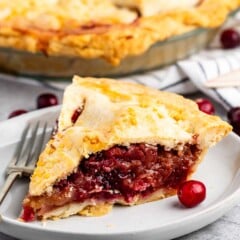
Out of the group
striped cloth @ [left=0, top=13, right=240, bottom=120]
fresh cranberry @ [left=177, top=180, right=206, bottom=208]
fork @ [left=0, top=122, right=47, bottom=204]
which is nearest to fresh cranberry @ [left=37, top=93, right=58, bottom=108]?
striped cloth @ [left=0, top=13, right=240, bottom=120]

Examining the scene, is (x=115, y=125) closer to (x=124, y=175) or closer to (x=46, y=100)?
(x=124, y=175)

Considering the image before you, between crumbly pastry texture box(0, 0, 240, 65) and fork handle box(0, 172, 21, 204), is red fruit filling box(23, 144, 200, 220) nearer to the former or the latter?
fork handle box(0, 172, 21, 204)

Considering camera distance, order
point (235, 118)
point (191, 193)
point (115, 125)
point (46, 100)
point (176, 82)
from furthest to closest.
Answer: point (176, 82) → point (46, 100) → point (235, 118) → point (115, 125) → point (191, 193)

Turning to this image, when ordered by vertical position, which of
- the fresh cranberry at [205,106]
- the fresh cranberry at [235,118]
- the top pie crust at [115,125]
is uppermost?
the top pie crust at [115,125]

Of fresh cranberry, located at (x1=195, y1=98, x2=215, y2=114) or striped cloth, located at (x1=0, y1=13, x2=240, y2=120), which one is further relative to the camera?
striped cloth, located at (x1=0, y1=13, x2=240, y2=120)

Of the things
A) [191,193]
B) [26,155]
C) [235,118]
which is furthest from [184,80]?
[191,193]

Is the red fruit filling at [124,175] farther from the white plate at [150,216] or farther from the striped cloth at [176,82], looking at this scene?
the striped cloth at [176,82]

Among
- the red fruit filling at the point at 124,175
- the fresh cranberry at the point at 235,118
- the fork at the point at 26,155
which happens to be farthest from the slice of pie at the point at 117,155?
the fresh cranberry at the point at 235,118
